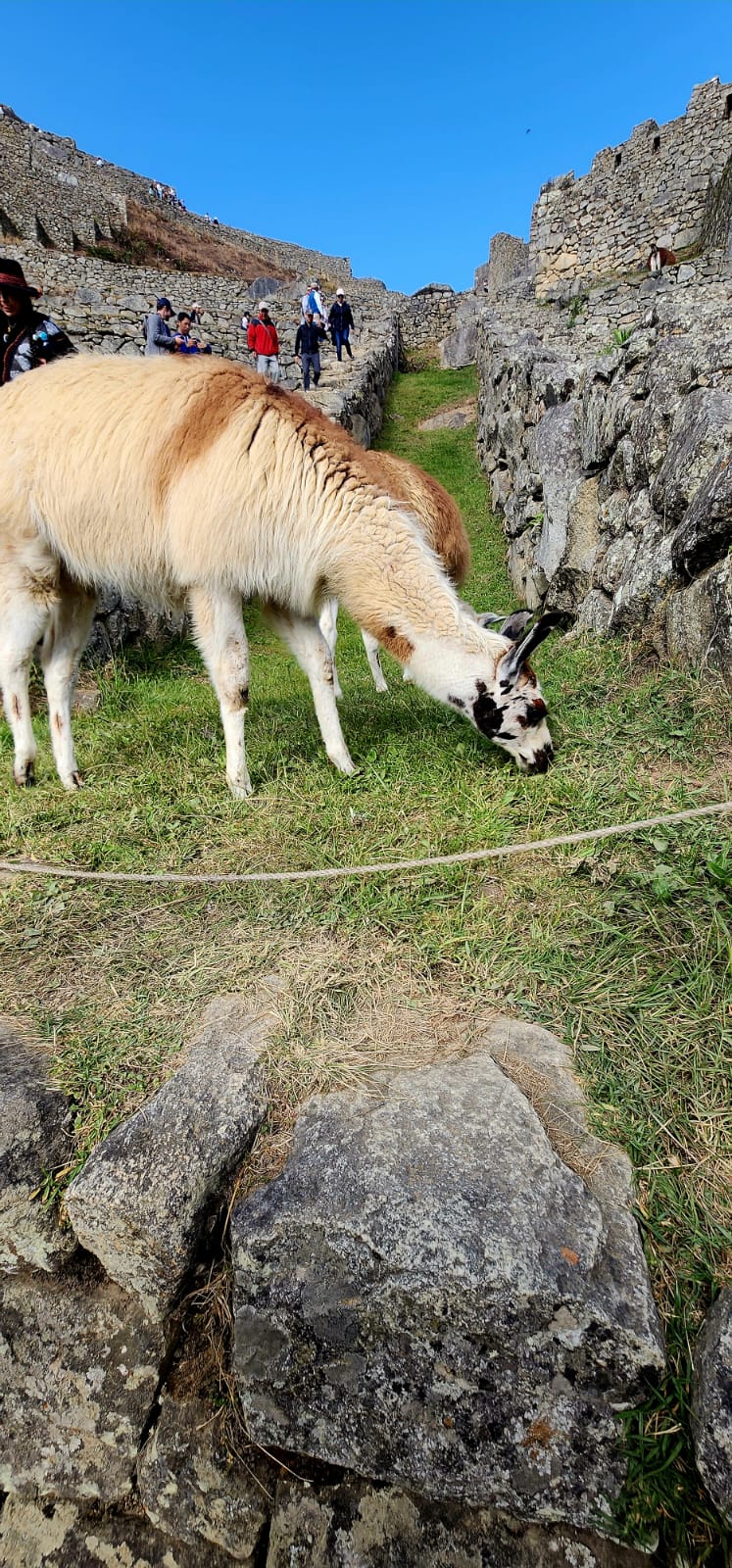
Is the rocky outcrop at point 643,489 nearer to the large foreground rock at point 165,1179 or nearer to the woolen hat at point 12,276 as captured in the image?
the large foreground rock at point 165,1179

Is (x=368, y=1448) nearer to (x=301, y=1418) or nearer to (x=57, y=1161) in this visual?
(x=301, y=1418)

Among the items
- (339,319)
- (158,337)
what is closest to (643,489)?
(158,337)

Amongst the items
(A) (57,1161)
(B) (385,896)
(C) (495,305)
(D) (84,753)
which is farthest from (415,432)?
(A) (57,1161)

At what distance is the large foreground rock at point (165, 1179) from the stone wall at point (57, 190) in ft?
108

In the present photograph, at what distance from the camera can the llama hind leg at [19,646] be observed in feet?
13.9

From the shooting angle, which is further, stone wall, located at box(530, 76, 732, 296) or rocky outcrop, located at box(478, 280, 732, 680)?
stone wall, located at box(530, 76, 732, 296)

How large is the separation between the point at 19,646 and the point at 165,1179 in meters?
3.30

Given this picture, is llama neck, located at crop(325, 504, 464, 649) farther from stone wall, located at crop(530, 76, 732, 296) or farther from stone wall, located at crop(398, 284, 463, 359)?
stone wall, located at crop(398, 284, 463, 359)

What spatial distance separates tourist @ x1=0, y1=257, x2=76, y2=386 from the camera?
5.48 m

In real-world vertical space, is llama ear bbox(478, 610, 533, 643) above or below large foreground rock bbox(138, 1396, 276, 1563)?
above

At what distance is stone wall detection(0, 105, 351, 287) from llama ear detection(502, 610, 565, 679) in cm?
3159

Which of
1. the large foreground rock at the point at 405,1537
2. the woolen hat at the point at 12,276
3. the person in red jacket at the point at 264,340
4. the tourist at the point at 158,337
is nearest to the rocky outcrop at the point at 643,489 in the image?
the large foreground rock at the point at 405,1537

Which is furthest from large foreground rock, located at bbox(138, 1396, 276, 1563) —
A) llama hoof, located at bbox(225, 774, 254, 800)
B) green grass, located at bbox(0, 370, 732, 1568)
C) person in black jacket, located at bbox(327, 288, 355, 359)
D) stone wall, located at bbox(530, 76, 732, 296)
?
stone wall, located at bbox(530, 76, 732, 296)

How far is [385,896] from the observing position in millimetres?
3100
